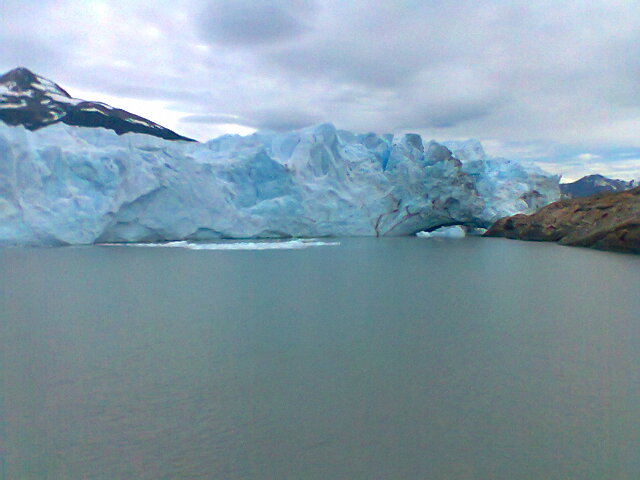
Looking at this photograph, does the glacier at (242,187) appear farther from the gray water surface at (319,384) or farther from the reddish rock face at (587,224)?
the gray water surface at (319,384)

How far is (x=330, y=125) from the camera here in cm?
2077

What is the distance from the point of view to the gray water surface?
8.05ft

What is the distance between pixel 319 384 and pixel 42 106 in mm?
23401

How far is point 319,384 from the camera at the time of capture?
3398 mm

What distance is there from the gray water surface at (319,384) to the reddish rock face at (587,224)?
345 inches

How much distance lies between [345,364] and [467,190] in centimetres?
1907

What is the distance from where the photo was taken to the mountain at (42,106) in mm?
20609

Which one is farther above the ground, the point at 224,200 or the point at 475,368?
the point at 224,200

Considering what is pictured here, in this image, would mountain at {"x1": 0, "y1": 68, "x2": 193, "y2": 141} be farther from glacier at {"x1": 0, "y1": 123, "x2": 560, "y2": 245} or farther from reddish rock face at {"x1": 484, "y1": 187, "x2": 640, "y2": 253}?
reddish rock face at {"x1": 484, "y1": 187, "x2": 640, "y2": 253}

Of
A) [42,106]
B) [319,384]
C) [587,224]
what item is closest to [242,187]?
[42,106]

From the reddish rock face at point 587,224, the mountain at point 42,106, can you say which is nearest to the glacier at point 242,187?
the reddish rock face at point 587,224

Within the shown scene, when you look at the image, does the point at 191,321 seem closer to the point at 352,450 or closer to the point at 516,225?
the point at 352,450

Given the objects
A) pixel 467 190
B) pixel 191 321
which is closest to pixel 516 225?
pixel 467 190

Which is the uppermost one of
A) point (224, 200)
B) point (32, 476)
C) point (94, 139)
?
point (94, 139)
